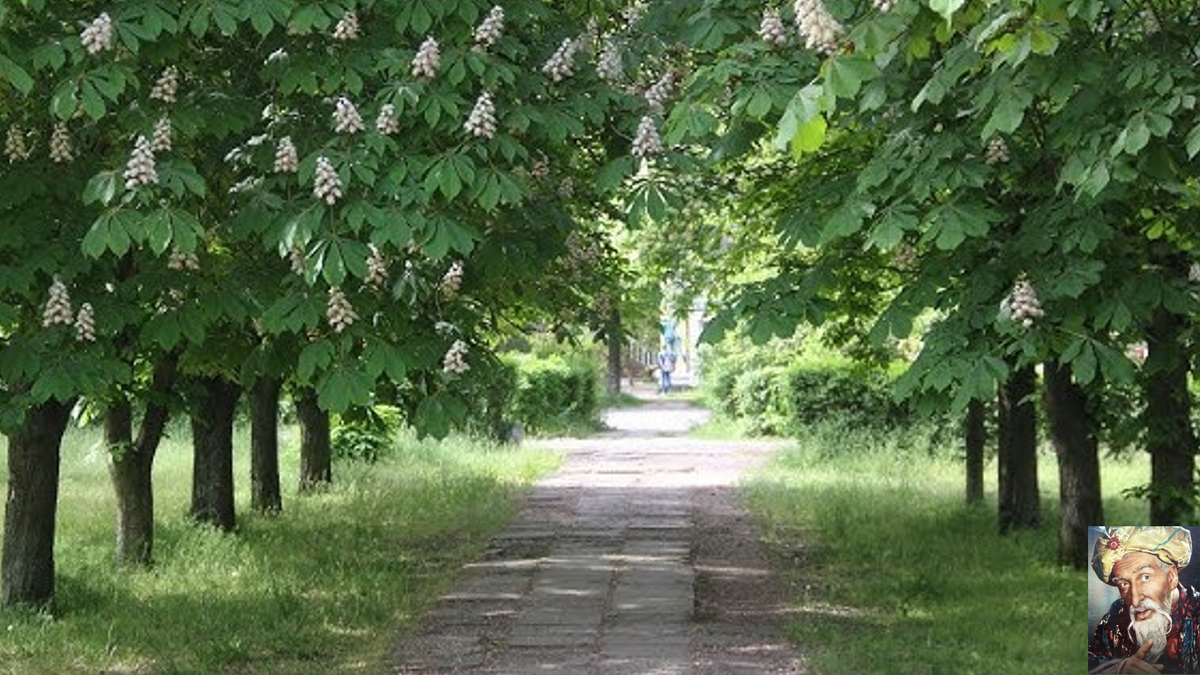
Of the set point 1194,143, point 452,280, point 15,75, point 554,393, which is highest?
point 15,75

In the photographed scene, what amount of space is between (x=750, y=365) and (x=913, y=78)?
25.3 metres

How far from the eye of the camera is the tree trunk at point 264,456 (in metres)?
16.3

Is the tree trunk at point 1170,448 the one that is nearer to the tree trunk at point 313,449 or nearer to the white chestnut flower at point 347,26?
the white chestnut flower at point 347,26

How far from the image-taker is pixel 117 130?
23.4ft

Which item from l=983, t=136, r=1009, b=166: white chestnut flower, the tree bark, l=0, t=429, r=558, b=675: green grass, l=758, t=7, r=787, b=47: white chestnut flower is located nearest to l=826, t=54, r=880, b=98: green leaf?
l=758, t=7, r=787, b=47: white chestnut flower

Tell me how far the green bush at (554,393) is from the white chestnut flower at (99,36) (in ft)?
74.5

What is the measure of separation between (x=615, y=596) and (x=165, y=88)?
17.9ft

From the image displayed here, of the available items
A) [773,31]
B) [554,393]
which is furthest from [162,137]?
[554,393]

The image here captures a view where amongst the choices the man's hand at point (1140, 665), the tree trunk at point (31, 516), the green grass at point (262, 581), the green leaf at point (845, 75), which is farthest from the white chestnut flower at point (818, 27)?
the tree trunk at point (31, 516)

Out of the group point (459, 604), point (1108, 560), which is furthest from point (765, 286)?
point (459, 604)

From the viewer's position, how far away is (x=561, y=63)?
6.91 meters

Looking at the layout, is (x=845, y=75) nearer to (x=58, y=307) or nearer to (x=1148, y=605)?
(x=1148, y=605)

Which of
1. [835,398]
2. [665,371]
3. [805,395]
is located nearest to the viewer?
[835,398]

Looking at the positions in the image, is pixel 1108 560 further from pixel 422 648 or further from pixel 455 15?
pixel 422 648
